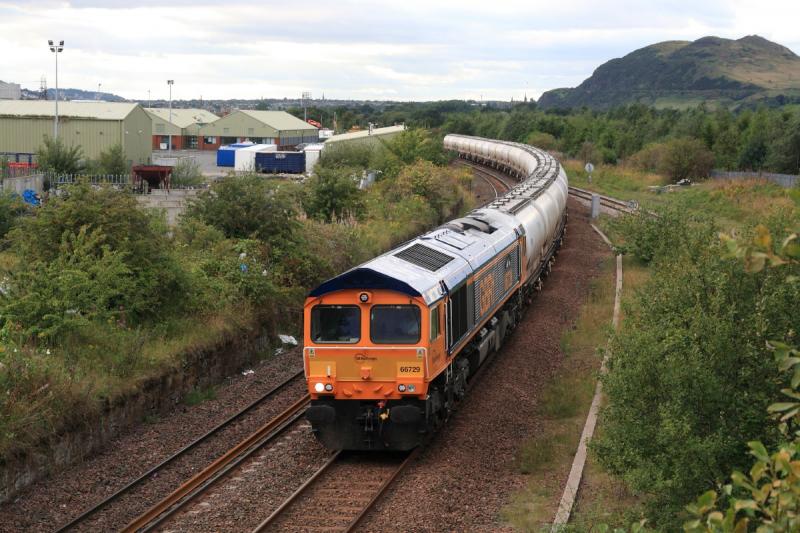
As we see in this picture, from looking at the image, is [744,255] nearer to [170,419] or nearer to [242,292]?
[170,419]

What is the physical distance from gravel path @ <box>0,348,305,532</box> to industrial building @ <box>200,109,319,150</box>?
74.1 m

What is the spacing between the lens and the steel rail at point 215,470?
12.8 metres

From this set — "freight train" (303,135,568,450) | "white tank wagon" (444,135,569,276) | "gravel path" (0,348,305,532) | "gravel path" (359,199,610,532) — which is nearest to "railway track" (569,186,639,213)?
"white tank wagon" (444,135,569,276)

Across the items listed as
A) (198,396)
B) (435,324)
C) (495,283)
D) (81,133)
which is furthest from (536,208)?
(81,133)

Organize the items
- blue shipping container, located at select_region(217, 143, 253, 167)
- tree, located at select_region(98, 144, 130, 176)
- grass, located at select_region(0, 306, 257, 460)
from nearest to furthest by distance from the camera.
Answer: grass, located at select_region(0, 306, 257, 460) → tree, located at select_region(98, 144, 130, 176) → blue shipping container, located at select_region(217, 143, 253, 167)

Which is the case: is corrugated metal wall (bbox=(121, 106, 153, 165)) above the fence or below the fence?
above

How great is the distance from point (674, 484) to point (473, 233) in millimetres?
11608

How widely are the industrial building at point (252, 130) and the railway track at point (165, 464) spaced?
243 feet

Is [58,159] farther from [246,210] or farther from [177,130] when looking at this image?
[177,130]

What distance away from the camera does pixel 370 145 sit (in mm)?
66688

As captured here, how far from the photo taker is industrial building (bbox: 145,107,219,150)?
93.4 meters

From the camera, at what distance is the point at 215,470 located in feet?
49.2

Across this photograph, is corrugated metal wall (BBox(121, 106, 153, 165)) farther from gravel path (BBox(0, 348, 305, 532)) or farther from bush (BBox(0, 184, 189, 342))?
gravel path (BBox(0, 348, 305, 532))

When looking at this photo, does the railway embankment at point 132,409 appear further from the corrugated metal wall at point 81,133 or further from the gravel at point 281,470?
the corrugated metal wall at point 81,133
